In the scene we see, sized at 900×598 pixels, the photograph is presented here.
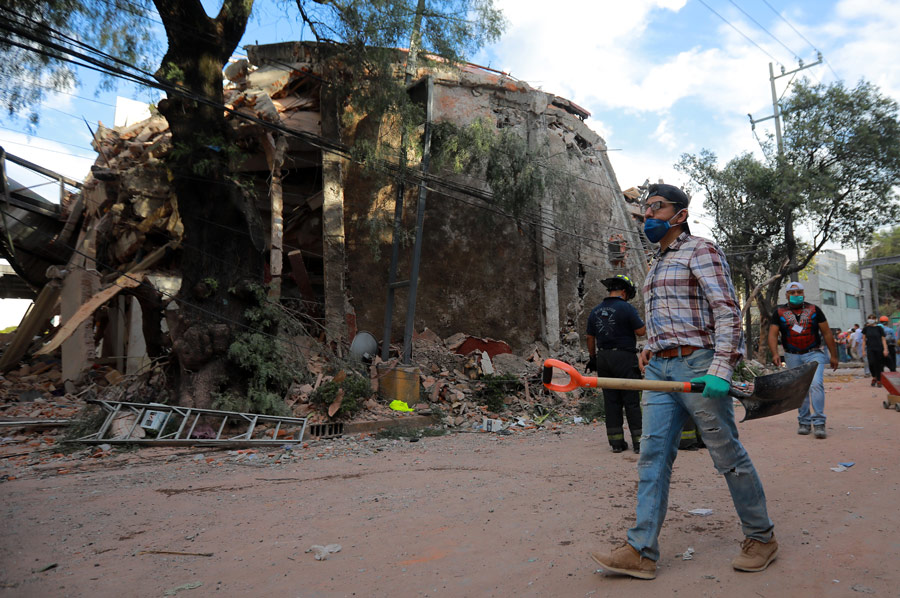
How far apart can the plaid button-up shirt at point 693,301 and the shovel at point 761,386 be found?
10.1 inches

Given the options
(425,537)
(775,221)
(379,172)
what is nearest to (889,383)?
(425,537)

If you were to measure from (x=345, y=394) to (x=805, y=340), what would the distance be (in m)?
6.14

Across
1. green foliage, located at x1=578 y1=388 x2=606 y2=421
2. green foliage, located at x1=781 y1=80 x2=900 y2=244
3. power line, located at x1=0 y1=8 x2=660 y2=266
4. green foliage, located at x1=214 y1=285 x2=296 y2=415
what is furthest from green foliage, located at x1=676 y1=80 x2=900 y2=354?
green foliage, located at x1=214 y1=285 x2=296 y2=415

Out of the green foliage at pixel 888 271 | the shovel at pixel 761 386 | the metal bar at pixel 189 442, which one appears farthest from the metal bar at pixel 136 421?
the green foliage at pixel 888 271

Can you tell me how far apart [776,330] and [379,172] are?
7179mm

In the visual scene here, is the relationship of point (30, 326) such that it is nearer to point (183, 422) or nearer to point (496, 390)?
point (183, 422)

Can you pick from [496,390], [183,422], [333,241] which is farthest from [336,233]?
[183,422]

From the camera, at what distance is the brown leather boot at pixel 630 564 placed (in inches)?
99.4

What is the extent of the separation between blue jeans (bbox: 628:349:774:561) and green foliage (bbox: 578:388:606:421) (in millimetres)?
6634

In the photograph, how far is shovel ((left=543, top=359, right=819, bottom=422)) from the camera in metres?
2.64

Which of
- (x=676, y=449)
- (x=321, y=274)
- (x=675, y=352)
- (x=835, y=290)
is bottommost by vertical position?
(x=676, y=449)

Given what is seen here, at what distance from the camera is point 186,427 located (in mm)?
7867

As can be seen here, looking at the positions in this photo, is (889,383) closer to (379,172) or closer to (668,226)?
(668,226)

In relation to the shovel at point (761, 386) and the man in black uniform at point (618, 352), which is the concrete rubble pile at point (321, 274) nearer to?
the man in black uniform at point (618, 352)
